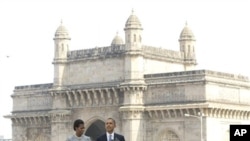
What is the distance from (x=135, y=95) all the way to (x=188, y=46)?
1113 cm

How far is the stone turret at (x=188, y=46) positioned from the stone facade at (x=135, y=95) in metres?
0.10

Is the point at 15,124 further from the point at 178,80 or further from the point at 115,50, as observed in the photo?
the point at 178,80

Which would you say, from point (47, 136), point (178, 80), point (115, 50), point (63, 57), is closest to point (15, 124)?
point (47, 136)

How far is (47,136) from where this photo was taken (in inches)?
2790

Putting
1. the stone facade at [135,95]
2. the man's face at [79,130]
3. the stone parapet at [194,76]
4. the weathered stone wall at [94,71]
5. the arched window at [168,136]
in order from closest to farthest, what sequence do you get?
the man's face at [79,130] → the stone parapet at [194,76] → the stone facade at [135,95] → the arched window at [168,136] → the weathered stone wall at [94,71]

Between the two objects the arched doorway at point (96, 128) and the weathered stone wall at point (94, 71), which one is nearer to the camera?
the weathered stone wall at point (94, 71)

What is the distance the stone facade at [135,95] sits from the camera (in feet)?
190

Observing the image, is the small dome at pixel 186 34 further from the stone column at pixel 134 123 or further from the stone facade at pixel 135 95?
the stone column at pixel 134 123

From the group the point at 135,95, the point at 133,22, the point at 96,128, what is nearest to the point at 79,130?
the point at 135,95

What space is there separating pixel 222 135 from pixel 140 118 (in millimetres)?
7582

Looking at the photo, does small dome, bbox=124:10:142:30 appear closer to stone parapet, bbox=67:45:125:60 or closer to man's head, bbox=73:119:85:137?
stone parapet, bbox=67:45:125:60

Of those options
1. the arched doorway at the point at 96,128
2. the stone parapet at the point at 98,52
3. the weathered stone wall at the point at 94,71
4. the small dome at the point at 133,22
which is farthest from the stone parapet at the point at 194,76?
the arched doorway at the point at 96,128

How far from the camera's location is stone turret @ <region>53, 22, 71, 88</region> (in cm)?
6844

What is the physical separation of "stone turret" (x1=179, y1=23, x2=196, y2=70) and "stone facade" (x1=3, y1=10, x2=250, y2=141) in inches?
4.1
